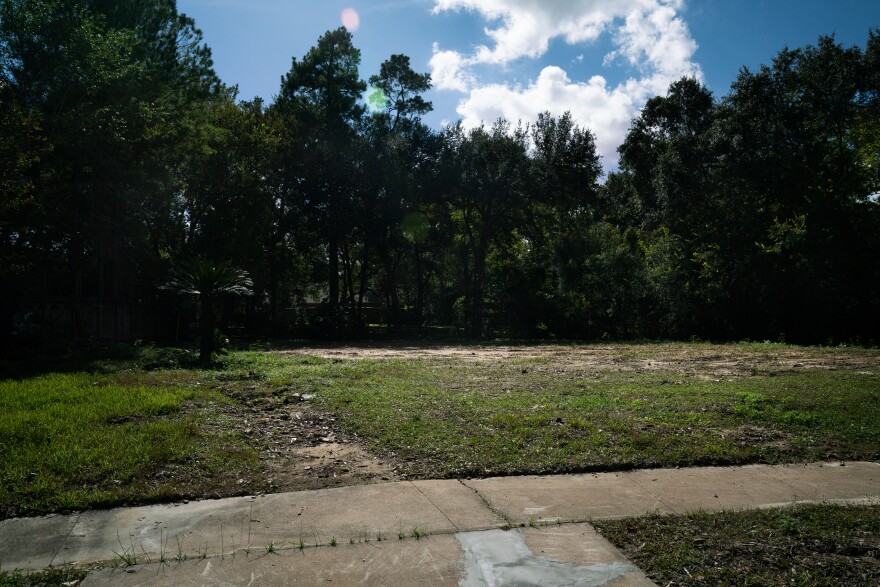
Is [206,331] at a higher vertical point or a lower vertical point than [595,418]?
higher

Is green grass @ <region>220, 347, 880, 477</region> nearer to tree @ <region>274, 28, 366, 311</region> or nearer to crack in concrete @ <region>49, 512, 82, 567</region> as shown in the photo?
crack in concrete @ <region>49, 512, 82, 567</region>

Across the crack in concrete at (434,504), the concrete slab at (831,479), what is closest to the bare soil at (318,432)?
the crack in concrete at (434,504)

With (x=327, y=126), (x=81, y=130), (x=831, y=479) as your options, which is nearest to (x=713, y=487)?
(x=831, y=479)

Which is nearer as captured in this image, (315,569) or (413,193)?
(315,569)

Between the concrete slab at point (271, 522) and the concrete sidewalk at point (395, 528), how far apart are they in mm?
12

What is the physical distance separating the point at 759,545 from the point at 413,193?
90.2ft

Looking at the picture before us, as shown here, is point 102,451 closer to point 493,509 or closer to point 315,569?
point 315,569

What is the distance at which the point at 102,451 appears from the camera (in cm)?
546

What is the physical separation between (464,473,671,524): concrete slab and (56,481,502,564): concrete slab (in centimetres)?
22

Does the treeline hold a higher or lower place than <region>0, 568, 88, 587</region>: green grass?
higher

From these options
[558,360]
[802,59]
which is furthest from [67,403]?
[802,59]

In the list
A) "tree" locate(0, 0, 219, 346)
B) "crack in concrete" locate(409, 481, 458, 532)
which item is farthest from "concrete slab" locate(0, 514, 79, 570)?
"tree" locate(0, 0, 219, 346)

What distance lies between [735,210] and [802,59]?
639cm

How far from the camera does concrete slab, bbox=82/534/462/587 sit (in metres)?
3.30
